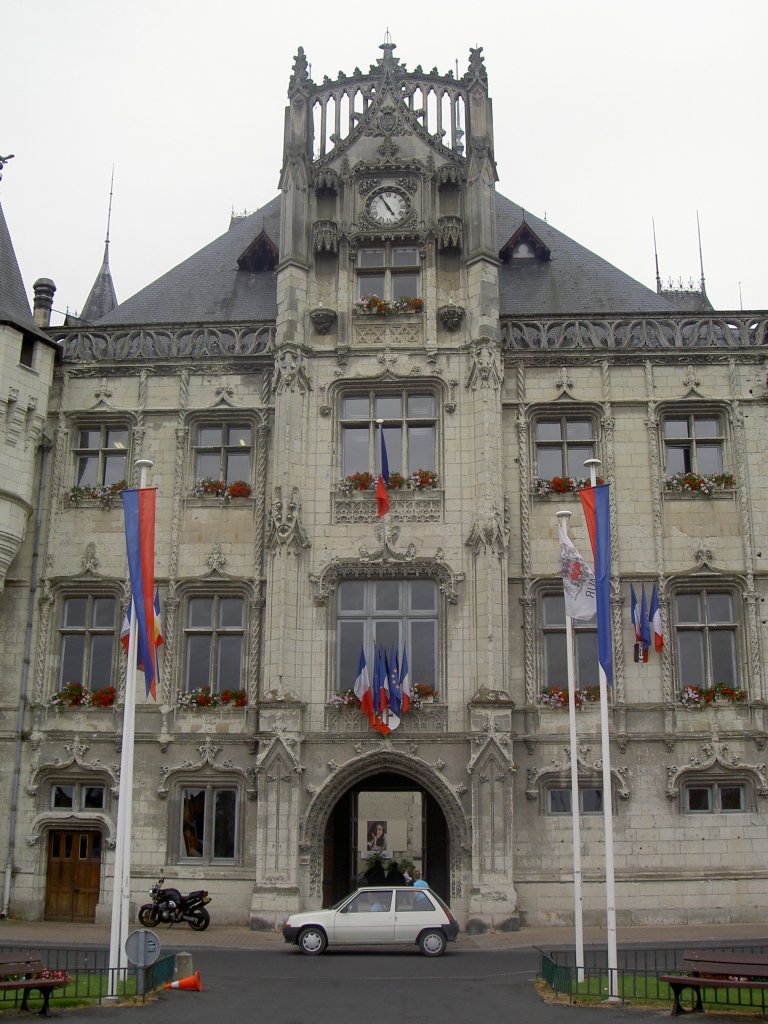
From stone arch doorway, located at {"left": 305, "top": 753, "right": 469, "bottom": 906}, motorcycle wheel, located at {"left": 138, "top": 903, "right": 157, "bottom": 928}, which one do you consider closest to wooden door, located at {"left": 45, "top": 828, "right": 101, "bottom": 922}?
motorcycle wheel, located at {"left": 138, "top": 903, "right": 157, "bottom": 928}

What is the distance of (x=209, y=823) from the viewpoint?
1040 inches

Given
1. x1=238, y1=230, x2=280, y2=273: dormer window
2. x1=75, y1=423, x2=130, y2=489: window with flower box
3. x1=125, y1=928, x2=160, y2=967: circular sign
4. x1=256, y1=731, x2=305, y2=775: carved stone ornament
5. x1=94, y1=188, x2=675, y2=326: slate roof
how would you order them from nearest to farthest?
1. x1=125, y1=928, x2=160, y2=967: circular sign
2. x1=256, y1=731, x2=305, y2=775: carved stone ornament
3. x1=75, y1=423, x2=130, y2=489: window with flower box
4. x1=94, y1=188, x2=675, y2=326: slate roof
5. x1=238, y1=230, x2=280, y2=273: dormer window

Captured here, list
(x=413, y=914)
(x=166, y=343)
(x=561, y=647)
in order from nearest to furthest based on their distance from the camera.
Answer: (x=413, y=914), (x=561, y=647), (x=166, y=343)

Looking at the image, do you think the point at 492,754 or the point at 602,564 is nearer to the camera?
the point at 602,564

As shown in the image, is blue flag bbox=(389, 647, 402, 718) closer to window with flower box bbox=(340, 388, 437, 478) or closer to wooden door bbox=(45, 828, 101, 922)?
window with flower box bbox=(340, 388, 437, 478)

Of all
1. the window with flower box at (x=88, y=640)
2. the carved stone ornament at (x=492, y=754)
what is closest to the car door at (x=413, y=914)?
the carved stone ornament at (x=492, y=754)

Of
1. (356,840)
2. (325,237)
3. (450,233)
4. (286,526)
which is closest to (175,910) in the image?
(356,840)

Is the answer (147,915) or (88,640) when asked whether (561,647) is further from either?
(88,640)

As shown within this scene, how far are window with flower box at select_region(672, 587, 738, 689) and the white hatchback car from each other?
8959mm

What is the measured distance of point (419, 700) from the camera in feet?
84.9

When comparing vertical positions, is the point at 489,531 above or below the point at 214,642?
above

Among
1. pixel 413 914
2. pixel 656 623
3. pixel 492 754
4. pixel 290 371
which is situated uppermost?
pixel 290 371

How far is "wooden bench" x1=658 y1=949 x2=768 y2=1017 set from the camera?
14.4 m

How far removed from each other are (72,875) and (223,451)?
10.9 meters
